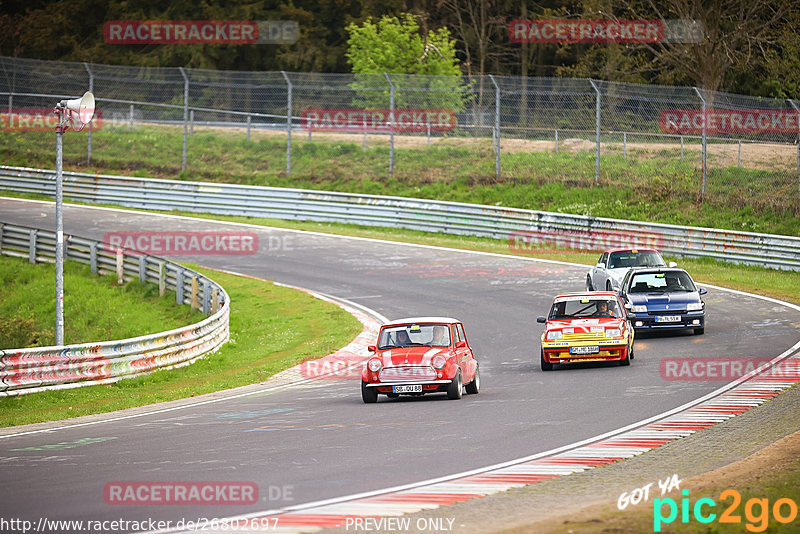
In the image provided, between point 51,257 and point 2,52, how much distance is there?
136 ft

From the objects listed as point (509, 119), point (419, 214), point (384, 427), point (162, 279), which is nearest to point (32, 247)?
point (162, 279)

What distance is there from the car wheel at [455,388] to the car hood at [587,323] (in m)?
3.37

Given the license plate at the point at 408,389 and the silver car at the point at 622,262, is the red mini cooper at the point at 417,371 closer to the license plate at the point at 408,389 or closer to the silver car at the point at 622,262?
the license plate at the point at 408,389

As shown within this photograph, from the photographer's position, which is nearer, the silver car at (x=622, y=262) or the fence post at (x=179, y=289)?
the silver car at (x=622, y=262)

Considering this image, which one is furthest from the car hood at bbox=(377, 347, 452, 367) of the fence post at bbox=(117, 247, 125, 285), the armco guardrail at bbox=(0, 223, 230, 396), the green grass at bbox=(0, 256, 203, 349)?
the fence post at bbox=(117, 247, 125, 285)

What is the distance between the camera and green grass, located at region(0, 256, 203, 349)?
25906 millimetres

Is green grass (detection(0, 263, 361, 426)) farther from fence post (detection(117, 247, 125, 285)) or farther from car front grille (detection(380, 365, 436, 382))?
car front grille (detection(380, 365, 436, 382))

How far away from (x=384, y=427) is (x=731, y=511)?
551 cm

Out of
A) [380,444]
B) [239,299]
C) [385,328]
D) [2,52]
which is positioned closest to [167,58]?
[2,52]

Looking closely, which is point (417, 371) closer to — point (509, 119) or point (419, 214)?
point (419, 214)

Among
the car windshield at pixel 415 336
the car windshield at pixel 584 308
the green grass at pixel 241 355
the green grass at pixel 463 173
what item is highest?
the green grass at pixel 463 173

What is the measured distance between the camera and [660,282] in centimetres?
2178

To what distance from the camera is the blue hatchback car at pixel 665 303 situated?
20875 mm

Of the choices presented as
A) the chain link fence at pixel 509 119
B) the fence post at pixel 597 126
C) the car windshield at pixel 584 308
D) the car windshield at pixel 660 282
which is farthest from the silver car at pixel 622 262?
the fence post at pixel 597 126
